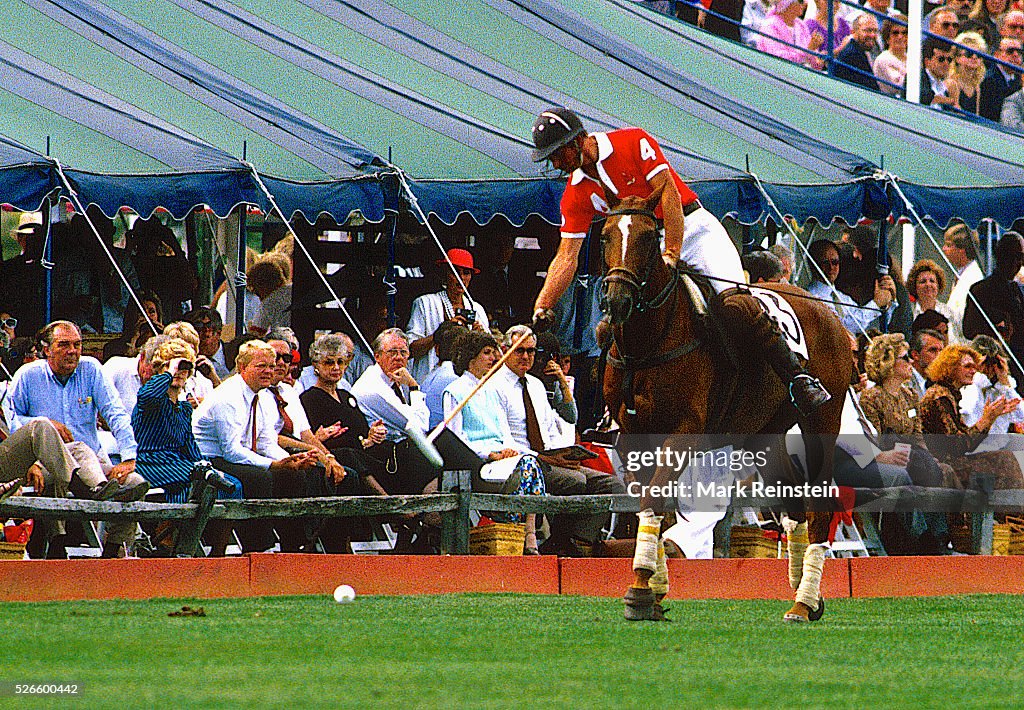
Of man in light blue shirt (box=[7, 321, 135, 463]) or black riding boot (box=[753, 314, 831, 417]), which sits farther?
man in light blue shirt (box=[7, 321, 135, 463])

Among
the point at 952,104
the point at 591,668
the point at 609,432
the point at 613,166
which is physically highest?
the point at 952,104

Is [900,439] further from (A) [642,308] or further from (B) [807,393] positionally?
(A) [642,308]

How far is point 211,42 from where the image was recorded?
54.4 feet

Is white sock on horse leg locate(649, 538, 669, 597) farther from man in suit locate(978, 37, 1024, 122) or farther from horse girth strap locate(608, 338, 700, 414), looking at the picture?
man in suit locate(978, 37, 1024, 122)

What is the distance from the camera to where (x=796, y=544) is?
10969 mm

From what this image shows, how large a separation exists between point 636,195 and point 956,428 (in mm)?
5378

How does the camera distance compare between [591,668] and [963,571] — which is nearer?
[591,668]

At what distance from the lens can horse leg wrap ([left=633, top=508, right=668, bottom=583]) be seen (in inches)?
394

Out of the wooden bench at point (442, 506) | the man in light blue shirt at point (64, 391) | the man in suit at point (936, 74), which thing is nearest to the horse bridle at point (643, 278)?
the wooden bench at point (442, 506)

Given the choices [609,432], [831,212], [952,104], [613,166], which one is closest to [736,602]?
[609,432]

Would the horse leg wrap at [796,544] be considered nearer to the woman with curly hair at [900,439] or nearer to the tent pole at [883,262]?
the woman with curly hair at [900,439]

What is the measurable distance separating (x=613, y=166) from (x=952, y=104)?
1420 centimetres

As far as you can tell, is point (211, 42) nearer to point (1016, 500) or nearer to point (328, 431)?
point (328, 431)

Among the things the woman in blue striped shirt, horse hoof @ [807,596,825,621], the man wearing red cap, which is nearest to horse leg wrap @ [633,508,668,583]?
horse hoof @ [807,596,825,621]
